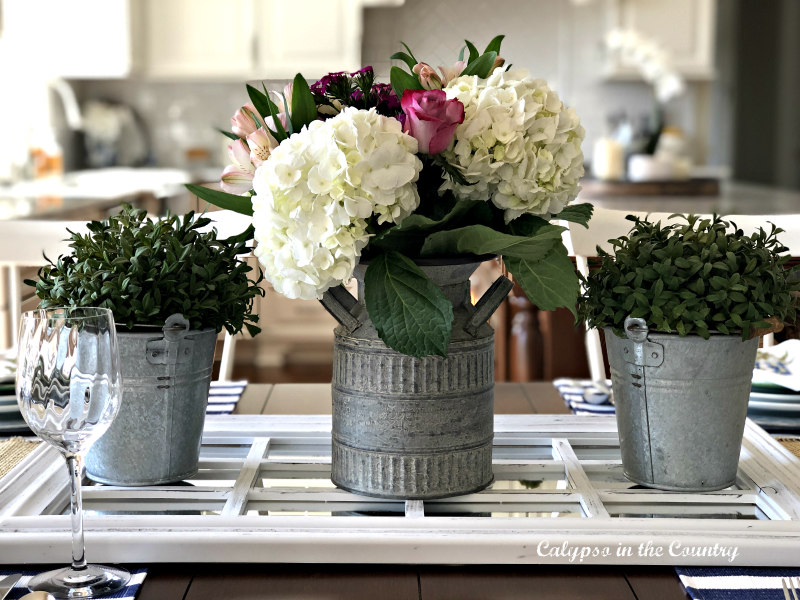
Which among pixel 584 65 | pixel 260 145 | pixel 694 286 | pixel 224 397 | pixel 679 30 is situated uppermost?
pixel 679 30

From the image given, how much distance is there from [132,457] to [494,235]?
373 millimetres

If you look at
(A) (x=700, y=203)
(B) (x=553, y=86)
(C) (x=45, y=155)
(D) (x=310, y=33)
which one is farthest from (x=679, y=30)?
(C) (x=45, y=155)

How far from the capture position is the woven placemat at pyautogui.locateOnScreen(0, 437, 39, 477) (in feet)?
3.14

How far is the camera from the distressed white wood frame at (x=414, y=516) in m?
0.72

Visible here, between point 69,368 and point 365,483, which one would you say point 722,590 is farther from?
point 69,368

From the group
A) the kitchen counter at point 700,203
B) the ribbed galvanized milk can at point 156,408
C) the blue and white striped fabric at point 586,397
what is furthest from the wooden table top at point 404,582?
the kitchen counter at point 700,203

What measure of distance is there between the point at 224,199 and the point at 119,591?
1.03 feet

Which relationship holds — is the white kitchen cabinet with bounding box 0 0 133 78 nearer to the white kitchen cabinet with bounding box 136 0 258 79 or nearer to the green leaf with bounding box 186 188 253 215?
the white kitchen cabinet with bounding box 136 0 258 79

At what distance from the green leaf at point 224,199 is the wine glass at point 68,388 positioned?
14 centimetres

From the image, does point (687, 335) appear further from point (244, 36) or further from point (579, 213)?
point (244, 36)

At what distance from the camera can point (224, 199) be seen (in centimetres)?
80

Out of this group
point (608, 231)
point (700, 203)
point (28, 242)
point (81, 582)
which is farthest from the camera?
point (700, 203)

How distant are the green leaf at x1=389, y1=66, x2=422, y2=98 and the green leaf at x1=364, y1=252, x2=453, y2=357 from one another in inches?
5.7

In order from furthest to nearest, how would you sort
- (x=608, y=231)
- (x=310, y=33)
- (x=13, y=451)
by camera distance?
(x=310, y=33) → (x=608, y=231) → (x=13, y=451)
